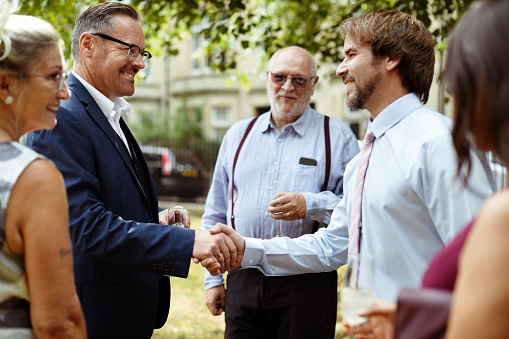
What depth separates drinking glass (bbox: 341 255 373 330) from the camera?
1.84 m

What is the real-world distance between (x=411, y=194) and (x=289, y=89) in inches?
77.0

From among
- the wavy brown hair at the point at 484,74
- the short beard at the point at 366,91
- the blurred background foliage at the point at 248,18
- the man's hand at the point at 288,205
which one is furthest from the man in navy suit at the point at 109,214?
the blurred background foliage at the point at 248,18

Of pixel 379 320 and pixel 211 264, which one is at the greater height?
pixel 379 320

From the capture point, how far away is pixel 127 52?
3.39 m

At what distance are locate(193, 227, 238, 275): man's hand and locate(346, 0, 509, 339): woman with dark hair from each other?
1.73 metres

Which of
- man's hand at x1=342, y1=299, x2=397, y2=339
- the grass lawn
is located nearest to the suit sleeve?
man's hand at x1=342, y1=299, x2=397, y2=339

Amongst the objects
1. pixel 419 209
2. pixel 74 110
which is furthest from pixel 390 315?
pixel 74 110

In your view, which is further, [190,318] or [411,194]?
[190,318]

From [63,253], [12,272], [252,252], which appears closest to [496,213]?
[63,253]

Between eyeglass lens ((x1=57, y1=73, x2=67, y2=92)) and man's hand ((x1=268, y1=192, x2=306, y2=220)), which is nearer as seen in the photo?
eyeglass lens ((x1=57, y1=73, x2=67, y2=92))

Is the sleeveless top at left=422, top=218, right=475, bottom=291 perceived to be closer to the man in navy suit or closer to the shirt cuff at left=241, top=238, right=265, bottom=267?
the man in navy suit

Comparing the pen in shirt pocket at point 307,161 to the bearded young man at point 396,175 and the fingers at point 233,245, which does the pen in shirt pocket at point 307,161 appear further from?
the fingers at point 233,245

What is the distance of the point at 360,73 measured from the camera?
2973mm

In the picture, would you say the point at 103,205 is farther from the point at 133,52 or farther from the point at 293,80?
the point at 293,80
